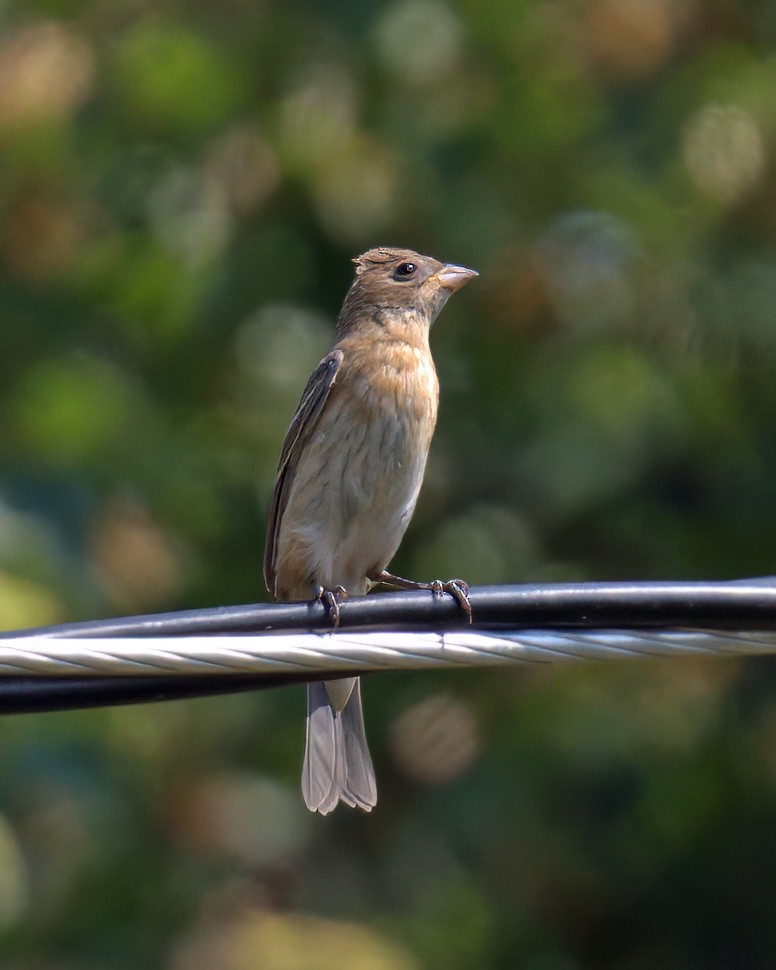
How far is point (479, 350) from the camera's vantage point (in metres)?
7.32

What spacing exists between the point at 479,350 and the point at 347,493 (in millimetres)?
2288

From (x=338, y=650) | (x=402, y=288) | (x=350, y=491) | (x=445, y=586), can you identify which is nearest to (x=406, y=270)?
(x=402, y=288)

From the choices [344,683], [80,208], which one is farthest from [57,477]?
[80,208]

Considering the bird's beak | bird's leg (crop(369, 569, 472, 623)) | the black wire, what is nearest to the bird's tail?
bird's leg (crop(369, 569, 472, 623))

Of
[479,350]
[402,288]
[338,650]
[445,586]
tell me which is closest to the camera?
[338,650]

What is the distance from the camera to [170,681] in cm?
285

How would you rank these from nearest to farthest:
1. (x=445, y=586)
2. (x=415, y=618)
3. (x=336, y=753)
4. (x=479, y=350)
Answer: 1. (x=415, y=618)
2. (x=445, y=586)
3. (x=336, y=753)
4. (x=479, y=350)

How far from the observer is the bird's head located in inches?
231

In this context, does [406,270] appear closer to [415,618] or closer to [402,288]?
[402,288]

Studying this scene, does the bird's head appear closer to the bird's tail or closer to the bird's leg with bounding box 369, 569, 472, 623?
the bird's leg with bounding box 369, 569, 472, 623

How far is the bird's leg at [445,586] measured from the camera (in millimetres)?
2961

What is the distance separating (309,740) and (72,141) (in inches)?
133

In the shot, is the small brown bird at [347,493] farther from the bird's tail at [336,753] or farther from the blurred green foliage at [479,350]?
the blurred green foliage at [479,350]

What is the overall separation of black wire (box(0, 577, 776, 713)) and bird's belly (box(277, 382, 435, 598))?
2.07m
